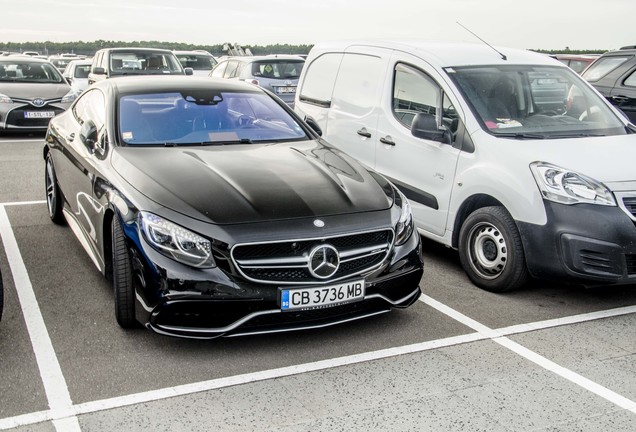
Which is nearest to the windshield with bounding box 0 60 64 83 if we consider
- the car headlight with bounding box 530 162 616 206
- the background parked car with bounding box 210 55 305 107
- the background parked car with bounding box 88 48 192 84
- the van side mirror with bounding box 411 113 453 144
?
the background parked car with bounding box 88 48 192 84

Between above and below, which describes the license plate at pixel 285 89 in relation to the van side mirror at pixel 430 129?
below

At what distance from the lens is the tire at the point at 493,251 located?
18.0 feet

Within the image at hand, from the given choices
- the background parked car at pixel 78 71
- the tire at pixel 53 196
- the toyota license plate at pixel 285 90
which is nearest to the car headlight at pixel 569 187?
the tire at pixel 53 196

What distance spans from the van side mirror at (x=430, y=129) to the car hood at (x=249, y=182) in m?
0.83

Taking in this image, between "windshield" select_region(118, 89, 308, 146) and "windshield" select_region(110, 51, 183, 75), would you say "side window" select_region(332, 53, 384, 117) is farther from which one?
"windshield" select_region(110, 51, 183, 75)

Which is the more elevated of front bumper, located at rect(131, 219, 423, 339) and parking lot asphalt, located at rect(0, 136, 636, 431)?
front bumper, located at rect(131, 219, 423, 339)

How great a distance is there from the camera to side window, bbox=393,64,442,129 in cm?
642

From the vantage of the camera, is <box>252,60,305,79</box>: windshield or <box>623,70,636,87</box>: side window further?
<box>252,60,305,79</box>: windshield

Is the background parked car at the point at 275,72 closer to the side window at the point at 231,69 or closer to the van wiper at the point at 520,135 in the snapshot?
the side window at the point at 231,69

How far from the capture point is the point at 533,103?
6340 mm

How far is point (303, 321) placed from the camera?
443 cm

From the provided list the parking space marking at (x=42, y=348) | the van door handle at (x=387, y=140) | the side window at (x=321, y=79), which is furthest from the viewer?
the side window at (x=321, y=79)

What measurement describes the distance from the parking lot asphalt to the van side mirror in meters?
1.21

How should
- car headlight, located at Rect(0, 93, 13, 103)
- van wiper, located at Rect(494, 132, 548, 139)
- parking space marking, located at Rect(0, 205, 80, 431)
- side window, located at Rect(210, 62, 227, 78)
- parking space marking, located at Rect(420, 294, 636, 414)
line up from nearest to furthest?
parking space marking, located at Rect(0, 205, 80, 431) < parking space marking, located at Rect(420, 294, 636, 414) < van wiper, located at Rect(494, 132, 548, 139) < car headlight, located at Rect(0, 93, 13, 103) < side window, located at Rect(210, 62, 227, 78)
